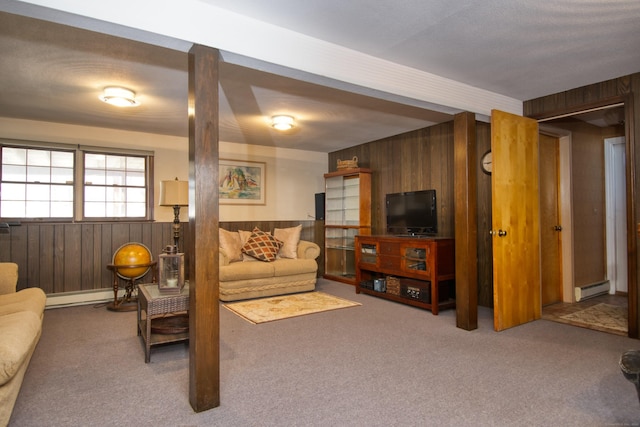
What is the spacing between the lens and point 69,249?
15.5ft

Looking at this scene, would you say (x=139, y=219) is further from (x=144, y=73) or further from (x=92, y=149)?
(x=144, y=73)

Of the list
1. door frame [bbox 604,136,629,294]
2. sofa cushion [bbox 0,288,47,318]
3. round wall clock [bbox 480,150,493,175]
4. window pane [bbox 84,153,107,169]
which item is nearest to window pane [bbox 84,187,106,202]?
window pane [bbox 84,153,107,169]

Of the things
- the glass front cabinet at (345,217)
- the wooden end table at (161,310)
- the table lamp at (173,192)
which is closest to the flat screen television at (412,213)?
the glass front cabinet at (345,217)

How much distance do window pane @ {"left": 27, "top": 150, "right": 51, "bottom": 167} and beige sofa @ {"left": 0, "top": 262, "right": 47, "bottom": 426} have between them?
1860mm

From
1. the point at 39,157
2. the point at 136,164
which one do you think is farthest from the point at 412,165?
the point at 39,157

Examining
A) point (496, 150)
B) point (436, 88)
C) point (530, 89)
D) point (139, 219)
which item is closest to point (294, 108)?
point (436, 88)

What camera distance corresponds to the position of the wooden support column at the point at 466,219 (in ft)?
11.8

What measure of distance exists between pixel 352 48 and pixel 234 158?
3663 millimetres

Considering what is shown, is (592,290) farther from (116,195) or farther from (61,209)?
(61,209)

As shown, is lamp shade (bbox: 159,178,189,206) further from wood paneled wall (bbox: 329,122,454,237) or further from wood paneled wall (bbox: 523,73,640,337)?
wood paneled wall (bbox: 523,73,640,337)

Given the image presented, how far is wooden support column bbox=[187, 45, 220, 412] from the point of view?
6.98 ft

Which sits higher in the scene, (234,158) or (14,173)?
(234,158)

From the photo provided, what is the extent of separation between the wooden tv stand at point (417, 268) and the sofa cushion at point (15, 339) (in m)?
3.63

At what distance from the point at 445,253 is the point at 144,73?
364cm
